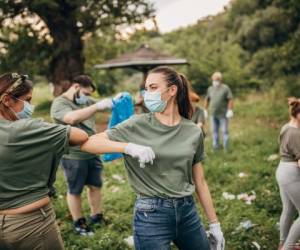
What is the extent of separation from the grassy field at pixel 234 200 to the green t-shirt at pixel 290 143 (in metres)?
1.29

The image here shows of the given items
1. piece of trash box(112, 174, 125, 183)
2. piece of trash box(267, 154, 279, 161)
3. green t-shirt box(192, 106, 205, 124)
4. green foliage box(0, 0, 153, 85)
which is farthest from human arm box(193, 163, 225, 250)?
green foliage box(0, 0, 153, 85)

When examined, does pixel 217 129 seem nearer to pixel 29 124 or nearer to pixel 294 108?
pixel 294 108

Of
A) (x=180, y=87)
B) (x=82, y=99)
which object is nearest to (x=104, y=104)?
(x=82, y=99)

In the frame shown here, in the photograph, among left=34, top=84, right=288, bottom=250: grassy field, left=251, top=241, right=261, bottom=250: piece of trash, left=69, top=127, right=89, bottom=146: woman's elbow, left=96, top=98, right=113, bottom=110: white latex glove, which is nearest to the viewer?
left=69, top=127, right=89, bottom=146: woman's elbow

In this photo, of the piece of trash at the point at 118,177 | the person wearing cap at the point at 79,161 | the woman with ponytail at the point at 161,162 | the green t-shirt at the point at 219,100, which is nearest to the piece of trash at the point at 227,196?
the piece of trash at the point at 118,177

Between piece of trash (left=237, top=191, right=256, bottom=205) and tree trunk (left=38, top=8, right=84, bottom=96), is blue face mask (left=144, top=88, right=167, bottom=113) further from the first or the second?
tree trunk (left=38, top=8, right=84, bottom=96)

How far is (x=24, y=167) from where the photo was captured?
2729 mm

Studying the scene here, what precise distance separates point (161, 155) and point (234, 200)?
445cm

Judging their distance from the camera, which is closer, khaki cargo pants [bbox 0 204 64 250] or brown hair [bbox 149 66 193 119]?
khaki cargo pants [bbox 0 204 64 250]

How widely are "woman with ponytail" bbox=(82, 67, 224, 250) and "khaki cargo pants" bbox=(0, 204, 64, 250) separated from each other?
53 cm

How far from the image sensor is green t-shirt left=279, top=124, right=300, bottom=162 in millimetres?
4477

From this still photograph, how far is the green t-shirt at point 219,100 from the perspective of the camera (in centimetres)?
1089

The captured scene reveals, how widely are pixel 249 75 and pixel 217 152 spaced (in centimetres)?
1849

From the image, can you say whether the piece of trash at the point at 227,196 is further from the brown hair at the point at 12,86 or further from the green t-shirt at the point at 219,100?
the brown hair at the point at 12,86
